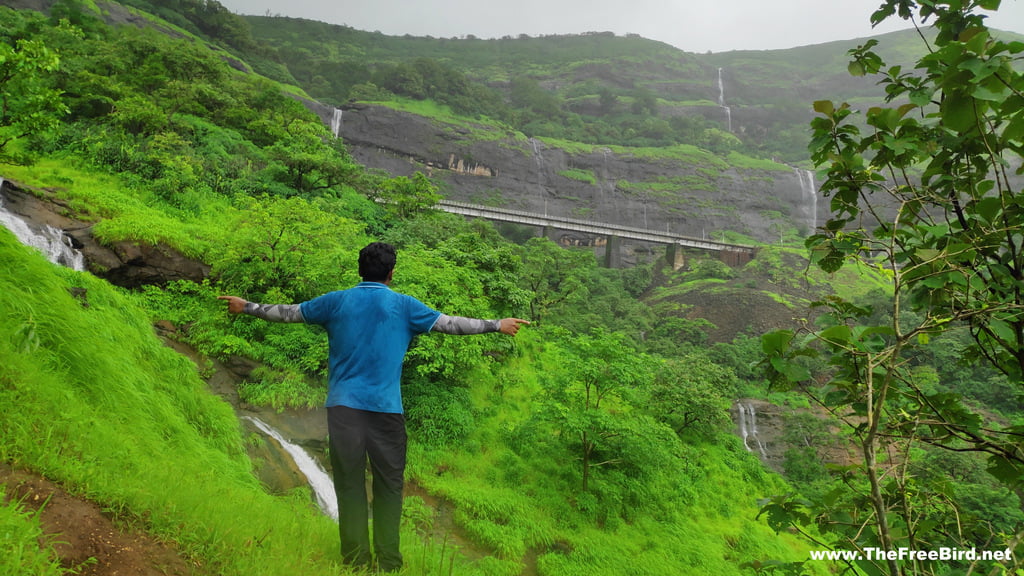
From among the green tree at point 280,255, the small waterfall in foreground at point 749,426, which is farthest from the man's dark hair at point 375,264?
the small waterfall in foreground at point 749,426

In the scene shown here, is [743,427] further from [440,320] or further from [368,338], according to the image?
[368,338]

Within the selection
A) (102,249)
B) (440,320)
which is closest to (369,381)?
(440,320)

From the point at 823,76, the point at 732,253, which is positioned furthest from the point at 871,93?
the point at 732,253

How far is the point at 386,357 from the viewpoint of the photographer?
2.70m

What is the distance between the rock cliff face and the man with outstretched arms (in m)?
46.5

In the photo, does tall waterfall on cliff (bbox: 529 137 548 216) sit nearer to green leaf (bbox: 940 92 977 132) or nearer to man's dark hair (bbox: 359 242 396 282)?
man's dark hair (bbox: 359 242 396 282)

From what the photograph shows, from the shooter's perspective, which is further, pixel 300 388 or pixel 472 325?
pixel 300 388

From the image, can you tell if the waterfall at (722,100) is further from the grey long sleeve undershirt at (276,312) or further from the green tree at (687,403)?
the grey long sleeve undershirt at (276,312)

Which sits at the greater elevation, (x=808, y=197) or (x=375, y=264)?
(x=808, y=197)

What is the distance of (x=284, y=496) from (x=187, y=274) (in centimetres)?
588

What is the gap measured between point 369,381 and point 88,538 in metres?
1.40

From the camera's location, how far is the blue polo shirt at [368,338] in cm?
265

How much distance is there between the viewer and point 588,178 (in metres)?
57.2

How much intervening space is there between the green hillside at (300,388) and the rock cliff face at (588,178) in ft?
93.7
